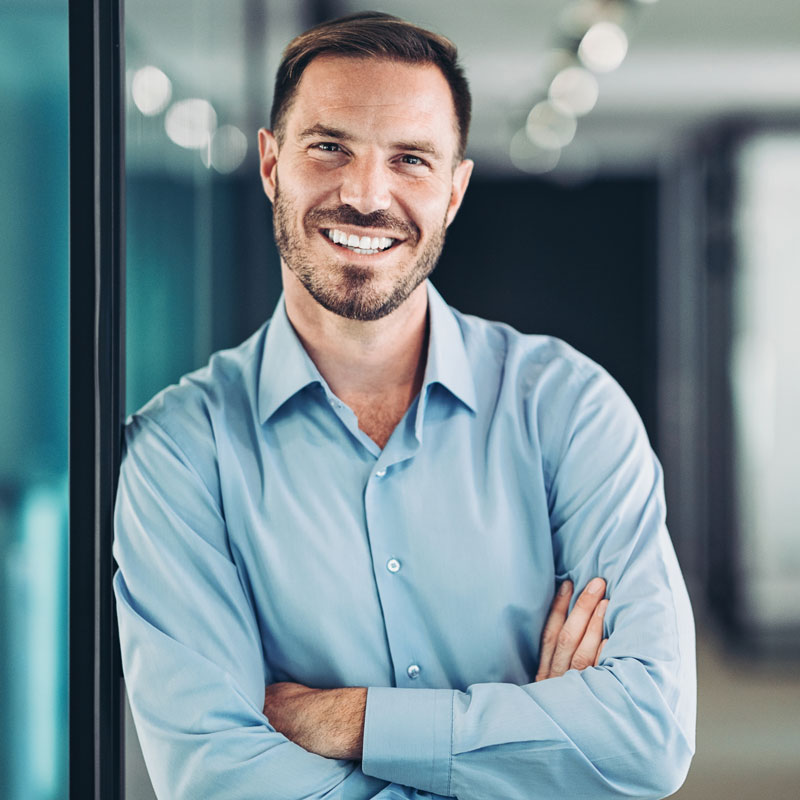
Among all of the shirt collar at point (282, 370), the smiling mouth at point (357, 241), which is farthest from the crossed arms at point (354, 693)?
the smiling mouth at point (357, 241)

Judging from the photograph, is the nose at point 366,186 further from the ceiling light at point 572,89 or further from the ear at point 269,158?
the ceiling light at point 572,89

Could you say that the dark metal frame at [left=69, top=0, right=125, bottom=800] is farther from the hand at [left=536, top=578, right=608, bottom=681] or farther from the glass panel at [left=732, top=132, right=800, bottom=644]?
the glass panel at [left=732, top=132, right=800, bottom=644]

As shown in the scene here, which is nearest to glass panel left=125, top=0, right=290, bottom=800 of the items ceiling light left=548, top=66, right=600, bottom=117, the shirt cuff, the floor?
the shirt cuff

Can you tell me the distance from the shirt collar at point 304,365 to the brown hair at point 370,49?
25 centimetres

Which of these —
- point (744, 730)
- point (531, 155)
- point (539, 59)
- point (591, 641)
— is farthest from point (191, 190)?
point (531, 155)

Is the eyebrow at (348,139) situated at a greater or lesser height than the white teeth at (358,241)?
greater

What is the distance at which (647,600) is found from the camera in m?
1.18

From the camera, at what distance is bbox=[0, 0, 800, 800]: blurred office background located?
1190 mm

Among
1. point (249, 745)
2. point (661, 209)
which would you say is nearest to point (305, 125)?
point (249, 745)

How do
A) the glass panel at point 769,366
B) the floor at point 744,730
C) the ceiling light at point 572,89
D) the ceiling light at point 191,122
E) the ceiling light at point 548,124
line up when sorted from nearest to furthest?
the ceiling light at point 191,122, the floor at point 744,730, the ceiling light at point 572,89, the ceiling light at point 548,124, the glass panel at point 769,366

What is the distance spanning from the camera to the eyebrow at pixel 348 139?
1.24 metres

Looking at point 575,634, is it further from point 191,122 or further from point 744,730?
point 744,730

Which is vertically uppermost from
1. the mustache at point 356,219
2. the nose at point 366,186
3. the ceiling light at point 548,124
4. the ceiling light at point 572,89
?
the ceiling light at point 548,124

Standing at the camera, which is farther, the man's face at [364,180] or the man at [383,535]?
the man's face at [364,180]
